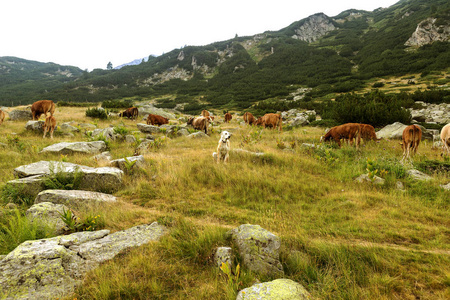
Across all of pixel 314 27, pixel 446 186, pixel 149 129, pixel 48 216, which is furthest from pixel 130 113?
pixel 314 27

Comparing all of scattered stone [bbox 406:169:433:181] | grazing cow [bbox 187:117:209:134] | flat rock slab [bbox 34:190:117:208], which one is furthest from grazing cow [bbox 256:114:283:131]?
flat rock slab [bbox 34:190:117:208]

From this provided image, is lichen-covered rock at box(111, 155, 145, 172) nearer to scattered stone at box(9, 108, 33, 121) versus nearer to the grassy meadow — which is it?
the grassy meadow

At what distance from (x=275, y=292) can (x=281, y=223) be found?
1926mm

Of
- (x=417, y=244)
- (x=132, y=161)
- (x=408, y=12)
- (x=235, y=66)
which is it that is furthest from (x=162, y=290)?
(x=408, y=12)

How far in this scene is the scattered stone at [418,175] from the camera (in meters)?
5.82

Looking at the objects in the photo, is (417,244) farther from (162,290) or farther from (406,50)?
(406,50)

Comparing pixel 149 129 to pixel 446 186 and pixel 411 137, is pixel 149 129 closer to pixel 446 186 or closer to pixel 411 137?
pixel 411 137

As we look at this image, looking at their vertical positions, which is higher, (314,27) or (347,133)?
(314,27)

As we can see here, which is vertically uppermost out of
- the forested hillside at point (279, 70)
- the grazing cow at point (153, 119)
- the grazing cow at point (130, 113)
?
the forested hillside at point (279, 70)

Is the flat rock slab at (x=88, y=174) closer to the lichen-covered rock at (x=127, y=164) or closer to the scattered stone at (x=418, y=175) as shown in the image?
the lichen-covered rock at (x=127, y=164)

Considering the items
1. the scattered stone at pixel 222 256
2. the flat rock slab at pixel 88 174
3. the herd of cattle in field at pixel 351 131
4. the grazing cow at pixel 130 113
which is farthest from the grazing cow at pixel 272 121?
the scattered stone at pixel 222 256

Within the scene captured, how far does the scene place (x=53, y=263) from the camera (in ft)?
7.84

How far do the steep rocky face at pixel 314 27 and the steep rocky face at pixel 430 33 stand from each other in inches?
3771

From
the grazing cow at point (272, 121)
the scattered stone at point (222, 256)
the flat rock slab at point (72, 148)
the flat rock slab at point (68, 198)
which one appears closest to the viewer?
the scattered stone at point (222, 256)
